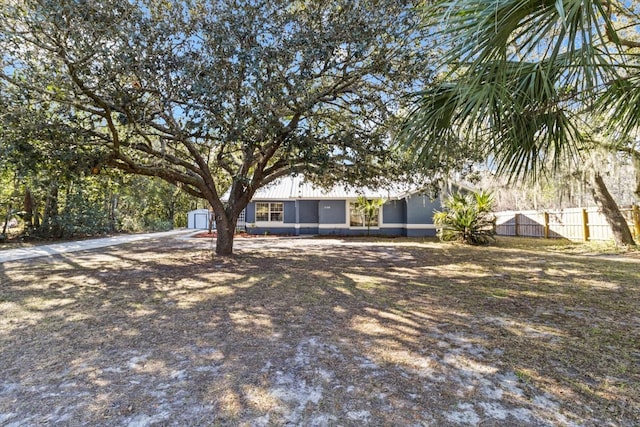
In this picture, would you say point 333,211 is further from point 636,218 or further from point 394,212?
point 636,218

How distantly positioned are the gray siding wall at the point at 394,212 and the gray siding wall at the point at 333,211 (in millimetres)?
2230

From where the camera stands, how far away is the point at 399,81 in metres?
6.80

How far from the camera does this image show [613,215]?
37.3 feet

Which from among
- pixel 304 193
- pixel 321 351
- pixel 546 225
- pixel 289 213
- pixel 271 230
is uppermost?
pixel 304 193

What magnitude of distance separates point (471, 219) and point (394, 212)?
5408mm

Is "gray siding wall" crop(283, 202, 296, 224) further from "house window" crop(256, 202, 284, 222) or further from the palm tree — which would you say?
the palm tree

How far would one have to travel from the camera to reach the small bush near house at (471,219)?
1311cm

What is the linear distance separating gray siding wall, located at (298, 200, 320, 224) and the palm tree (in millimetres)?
15428

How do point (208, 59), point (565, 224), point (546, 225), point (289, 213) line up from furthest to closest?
point (289, 213)
point (546, 225)
point (565, 224)
point (208, 59)

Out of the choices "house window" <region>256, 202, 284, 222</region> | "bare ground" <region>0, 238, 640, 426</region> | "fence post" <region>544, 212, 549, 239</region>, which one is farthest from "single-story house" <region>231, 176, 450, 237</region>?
"bare ground" <region>0, 238, 640, 426</region>

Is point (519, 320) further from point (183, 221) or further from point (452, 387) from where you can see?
point (183, 221)

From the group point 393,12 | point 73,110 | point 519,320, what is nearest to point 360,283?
point 519,320

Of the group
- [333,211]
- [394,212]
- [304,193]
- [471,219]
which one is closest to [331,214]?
[333,211]

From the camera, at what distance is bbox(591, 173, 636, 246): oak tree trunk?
1119 cm
